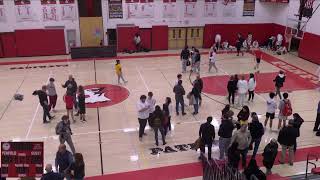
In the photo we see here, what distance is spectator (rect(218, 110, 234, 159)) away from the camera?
10164 mm

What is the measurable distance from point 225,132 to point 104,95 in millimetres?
8474

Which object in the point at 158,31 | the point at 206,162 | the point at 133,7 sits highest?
the point at 133,7

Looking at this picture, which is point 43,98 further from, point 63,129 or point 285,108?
point 285,108

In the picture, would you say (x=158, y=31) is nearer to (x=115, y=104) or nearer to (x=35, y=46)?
(x=35, y=46)

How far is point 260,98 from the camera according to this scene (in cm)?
1670

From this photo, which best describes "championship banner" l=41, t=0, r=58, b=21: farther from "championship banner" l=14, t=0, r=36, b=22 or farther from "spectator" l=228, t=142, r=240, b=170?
"spectator" l=228, t=142, r=240, b=170

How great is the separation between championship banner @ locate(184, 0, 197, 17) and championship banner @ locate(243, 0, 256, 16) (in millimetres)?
4277

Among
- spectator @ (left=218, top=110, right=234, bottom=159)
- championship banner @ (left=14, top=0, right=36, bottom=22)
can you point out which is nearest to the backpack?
spectator @ (left=218, top=110, right=234, bottom=159)

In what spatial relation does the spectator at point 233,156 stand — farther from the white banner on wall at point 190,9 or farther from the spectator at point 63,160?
the white banner on wall at point 190,9

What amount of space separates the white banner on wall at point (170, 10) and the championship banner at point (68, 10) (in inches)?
272

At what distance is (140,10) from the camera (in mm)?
26609

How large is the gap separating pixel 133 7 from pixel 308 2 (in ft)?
41.5

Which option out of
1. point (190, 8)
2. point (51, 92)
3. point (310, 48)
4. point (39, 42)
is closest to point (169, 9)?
point (190, 8)

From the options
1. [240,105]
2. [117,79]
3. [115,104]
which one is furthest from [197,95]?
[117,79]
